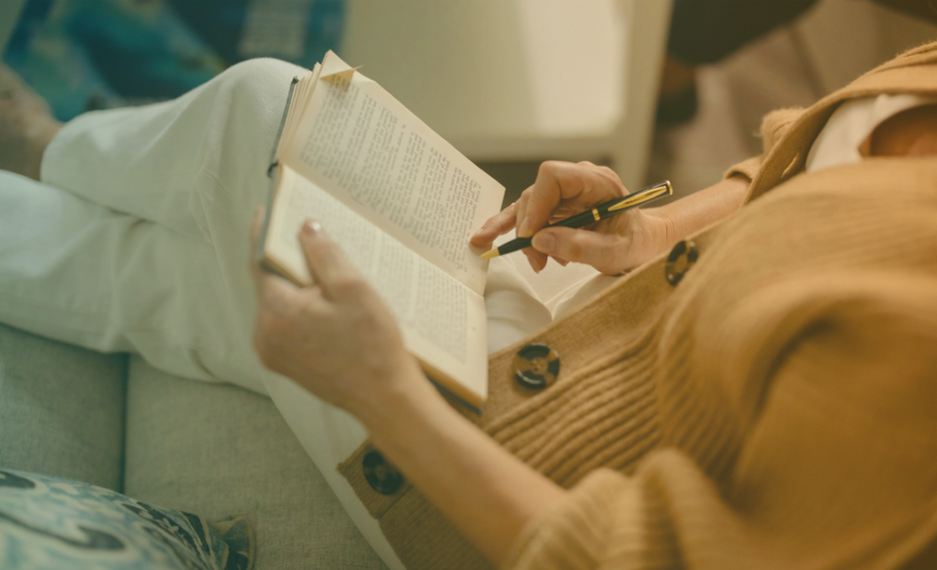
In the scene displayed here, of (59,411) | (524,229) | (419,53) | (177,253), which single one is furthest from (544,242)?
(419,53)

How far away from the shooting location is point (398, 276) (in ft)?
1.67

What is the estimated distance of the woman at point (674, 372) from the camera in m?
0.35

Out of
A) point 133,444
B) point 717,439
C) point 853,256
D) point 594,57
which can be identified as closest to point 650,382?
point 717,439

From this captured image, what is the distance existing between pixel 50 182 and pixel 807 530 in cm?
101

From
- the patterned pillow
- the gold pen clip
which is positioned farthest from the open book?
the patterned pillow

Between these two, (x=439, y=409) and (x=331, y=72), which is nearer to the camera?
(x=439, y=409)

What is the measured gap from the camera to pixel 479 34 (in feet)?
4.44

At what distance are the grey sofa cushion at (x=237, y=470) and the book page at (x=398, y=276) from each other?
0.29 metres

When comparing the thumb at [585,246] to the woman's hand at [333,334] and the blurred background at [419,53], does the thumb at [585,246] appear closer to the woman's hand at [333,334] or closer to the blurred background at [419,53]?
the woman's hand at [333,334]

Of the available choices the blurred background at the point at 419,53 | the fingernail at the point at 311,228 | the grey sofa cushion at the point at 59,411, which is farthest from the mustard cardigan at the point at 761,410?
the blurred background at the point at 419,53

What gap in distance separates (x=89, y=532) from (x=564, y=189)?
56cm

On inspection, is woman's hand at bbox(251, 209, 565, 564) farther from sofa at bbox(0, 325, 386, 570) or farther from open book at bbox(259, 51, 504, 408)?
sofa at bbox(0, 325, 386, 570)

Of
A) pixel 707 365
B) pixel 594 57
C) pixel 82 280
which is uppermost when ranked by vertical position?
pixel 594 57

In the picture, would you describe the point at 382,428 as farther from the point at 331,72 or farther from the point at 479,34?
the point at 479,34
